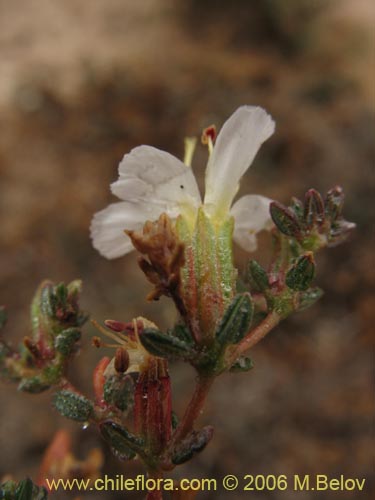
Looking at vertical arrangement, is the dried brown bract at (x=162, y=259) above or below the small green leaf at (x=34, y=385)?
above

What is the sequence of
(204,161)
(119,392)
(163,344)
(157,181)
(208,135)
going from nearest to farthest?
(163,344) < (119,392) < (157,181) < (208,135) < (204,161)

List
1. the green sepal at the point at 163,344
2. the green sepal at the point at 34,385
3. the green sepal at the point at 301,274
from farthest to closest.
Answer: the green sepal at the point at 34,385 < the green sepal at the point at 301,274 < the green sepal at the point at 163,344

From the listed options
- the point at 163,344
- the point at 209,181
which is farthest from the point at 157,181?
the point at 163,344

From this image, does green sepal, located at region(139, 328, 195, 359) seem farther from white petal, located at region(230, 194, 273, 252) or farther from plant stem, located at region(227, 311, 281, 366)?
white petal, located at region(230, 194, 273, 252)

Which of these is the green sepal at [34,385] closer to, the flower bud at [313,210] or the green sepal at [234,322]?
the green sepal at [234,322]

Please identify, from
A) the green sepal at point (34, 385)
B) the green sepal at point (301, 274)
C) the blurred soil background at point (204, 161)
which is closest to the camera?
the green sepal at point (301, 274)

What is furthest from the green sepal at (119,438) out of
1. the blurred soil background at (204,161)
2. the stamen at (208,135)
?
the blurred soil background at (204,161)

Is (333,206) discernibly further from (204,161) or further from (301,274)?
(204,161)

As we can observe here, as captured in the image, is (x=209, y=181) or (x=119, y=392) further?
(x=209, y=181)
